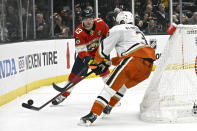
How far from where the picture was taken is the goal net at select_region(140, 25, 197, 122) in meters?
4.95

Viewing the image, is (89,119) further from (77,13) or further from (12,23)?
(77,13)

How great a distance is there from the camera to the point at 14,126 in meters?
4.95

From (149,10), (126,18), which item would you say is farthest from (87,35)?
(149,10)

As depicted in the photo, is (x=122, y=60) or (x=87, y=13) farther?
(x=87, y=13)

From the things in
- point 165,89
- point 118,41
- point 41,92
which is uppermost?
point 118,41

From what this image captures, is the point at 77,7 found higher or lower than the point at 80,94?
higher

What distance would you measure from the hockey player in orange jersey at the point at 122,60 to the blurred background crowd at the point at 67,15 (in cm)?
184

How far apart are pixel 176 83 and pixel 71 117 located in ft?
3.77

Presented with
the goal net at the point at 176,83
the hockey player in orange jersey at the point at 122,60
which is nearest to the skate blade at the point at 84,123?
the hockey player in orange jersey at the point at 122,60

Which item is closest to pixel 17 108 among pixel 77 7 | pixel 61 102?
pixel 61 102

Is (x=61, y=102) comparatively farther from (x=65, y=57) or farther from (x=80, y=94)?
(x=65, y=57)

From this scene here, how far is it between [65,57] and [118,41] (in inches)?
162

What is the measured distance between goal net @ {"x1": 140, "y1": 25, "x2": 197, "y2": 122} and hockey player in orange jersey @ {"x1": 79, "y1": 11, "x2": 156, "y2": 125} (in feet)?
0.58

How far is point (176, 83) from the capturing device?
499 centimetres
